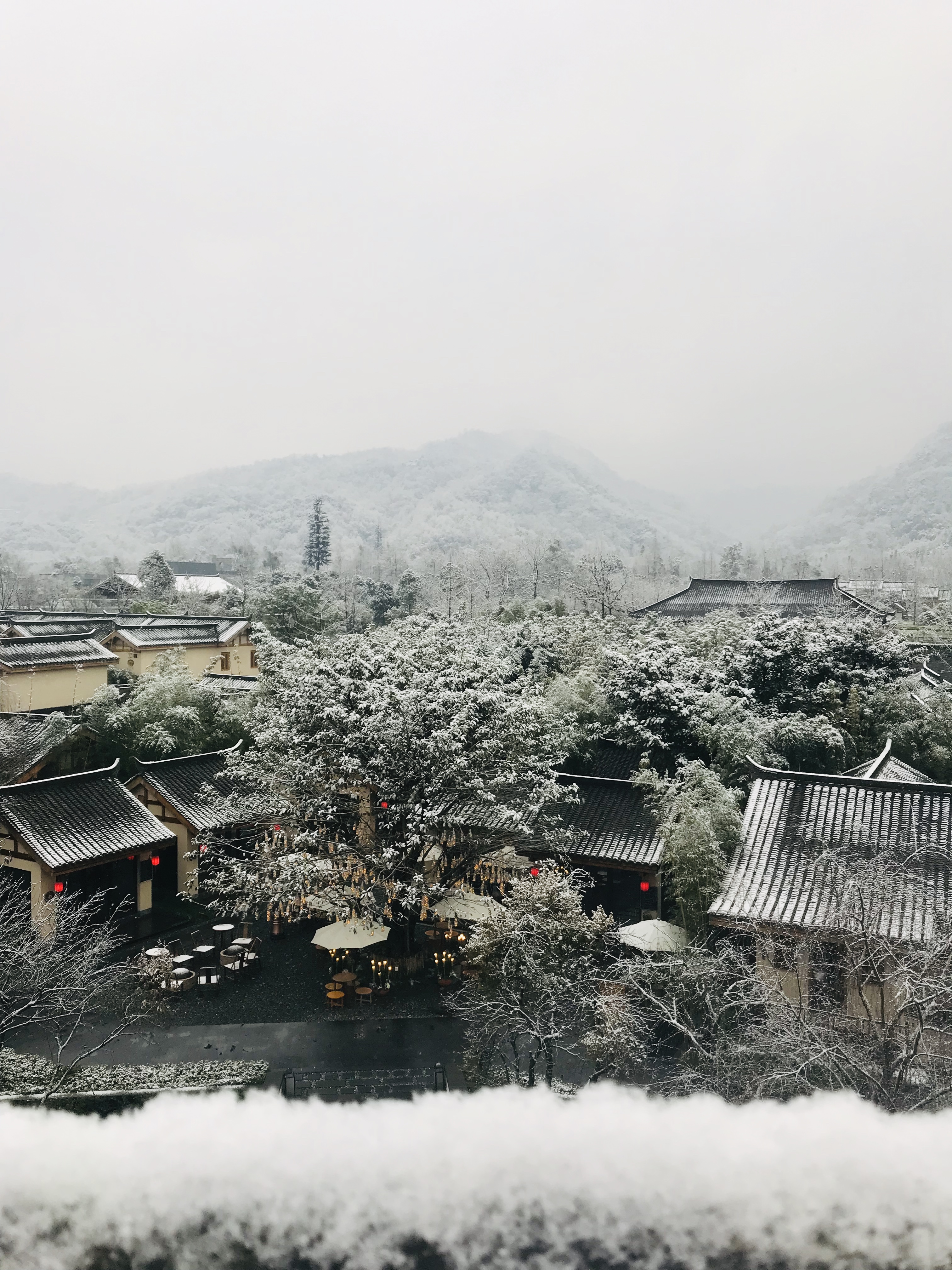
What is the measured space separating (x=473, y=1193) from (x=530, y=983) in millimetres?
8395

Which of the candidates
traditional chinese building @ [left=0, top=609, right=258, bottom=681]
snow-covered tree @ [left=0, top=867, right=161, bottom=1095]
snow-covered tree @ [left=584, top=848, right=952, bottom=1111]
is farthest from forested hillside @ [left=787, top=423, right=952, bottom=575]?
snow-covered tree @ [left=0, top=867, right=161, bottom=1095]

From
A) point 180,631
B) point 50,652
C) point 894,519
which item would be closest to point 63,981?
point 50,652

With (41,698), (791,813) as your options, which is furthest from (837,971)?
(41,698)

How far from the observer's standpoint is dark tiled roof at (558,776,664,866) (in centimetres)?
1333

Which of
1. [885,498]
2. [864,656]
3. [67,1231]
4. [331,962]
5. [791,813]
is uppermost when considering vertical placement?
[885,498]

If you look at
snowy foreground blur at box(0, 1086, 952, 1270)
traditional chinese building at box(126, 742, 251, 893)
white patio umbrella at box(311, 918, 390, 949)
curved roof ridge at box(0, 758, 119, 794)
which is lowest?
white patio umbrella at box(311, 918, 390, 949)

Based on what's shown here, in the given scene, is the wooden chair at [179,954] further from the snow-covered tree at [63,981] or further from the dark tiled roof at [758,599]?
the dark tiled roof at [758,599]

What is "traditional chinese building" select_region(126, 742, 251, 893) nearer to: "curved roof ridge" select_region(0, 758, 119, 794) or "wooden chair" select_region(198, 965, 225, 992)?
"curved roof ridge" select_region(0, 758, 119, 794)

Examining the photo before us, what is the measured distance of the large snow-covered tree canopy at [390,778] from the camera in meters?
12.0

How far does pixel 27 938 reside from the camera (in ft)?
33.6

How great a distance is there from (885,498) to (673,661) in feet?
508

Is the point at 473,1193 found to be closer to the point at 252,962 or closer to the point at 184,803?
the point at 252,962

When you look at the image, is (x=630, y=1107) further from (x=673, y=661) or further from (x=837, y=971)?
(x=673, y=661)

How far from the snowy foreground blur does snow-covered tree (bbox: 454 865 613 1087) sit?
7411 mm
